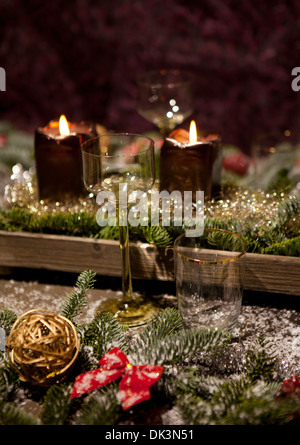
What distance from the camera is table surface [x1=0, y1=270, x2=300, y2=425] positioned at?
0.66m

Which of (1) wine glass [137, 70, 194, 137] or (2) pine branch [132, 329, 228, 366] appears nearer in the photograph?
(2) pine branch [132, 329, 228, 366]

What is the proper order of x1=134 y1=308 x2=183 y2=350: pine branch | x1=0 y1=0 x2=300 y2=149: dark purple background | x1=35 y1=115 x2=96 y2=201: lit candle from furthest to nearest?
x1=0 y1=0 x2=300 y2=149: dark purple background < x1=35 y1=115 x2=96 y2=201: lit candle < x1=134 y1=308 x2=183 y2=350: pine branch

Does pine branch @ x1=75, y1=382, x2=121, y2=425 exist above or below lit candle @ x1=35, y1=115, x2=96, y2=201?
below

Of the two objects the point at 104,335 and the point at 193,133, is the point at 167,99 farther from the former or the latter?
the point at 104,335

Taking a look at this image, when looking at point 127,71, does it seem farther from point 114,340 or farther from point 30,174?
point 114,340

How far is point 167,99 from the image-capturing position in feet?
3.38

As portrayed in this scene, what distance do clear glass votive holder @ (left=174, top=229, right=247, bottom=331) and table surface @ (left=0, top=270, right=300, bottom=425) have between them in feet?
0.17

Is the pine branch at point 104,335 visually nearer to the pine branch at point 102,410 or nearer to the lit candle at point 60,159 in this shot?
the pine branch at point 102,410

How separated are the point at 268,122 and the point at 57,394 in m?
1.26

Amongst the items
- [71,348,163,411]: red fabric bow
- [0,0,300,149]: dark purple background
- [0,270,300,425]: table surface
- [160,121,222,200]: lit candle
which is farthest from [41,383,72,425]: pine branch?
[0,0,300,149]: dark purple background

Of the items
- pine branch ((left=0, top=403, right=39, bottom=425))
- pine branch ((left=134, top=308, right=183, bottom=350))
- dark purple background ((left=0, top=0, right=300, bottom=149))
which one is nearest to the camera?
pine branch ((left=0, top=403, right=39, bottom=425))

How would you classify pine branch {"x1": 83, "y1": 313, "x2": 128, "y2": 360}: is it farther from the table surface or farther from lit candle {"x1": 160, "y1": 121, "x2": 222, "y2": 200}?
lit candle {"x1": 160, "y1": 121, "x2": 222, "y2": 200}

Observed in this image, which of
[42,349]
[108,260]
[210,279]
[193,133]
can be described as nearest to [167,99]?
[193,133]

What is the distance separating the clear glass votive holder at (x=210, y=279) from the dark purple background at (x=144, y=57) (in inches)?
38.6
